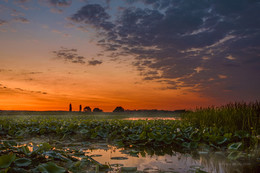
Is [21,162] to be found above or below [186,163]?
above

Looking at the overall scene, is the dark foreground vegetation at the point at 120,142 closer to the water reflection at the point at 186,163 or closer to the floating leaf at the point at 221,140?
the floating leaf at the point at 221,140

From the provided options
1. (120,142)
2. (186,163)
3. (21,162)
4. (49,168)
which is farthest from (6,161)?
(120,142)

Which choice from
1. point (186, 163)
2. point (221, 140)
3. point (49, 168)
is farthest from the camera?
point (221, 140)

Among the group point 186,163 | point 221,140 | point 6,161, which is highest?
point 6,161

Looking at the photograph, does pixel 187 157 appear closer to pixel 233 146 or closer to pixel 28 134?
pixel 233 146

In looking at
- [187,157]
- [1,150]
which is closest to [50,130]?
[1,150]

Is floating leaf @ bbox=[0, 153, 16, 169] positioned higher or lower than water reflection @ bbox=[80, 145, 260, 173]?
higher

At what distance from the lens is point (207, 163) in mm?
3213

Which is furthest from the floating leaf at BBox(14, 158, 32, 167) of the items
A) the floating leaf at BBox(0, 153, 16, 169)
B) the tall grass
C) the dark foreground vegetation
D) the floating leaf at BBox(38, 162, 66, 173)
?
the tall grass

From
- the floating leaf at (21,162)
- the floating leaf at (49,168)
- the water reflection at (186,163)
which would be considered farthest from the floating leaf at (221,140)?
the floating leaf at (21,162)

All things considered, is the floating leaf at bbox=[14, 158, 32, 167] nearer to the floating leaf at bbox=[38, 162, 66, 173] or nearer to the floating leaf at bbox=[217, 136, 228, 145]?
the floating leaf at bbox=[38, 162, 66, 173]

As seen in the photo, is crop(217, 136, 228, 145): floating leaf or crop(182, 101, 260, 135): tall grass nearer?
crop(217, 136, 228, 145): floating leaf

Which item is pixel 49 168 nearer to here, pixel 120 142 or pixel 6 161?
pixel 6 161

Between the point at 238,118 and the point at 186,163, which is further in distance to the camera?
the point at 238,118
